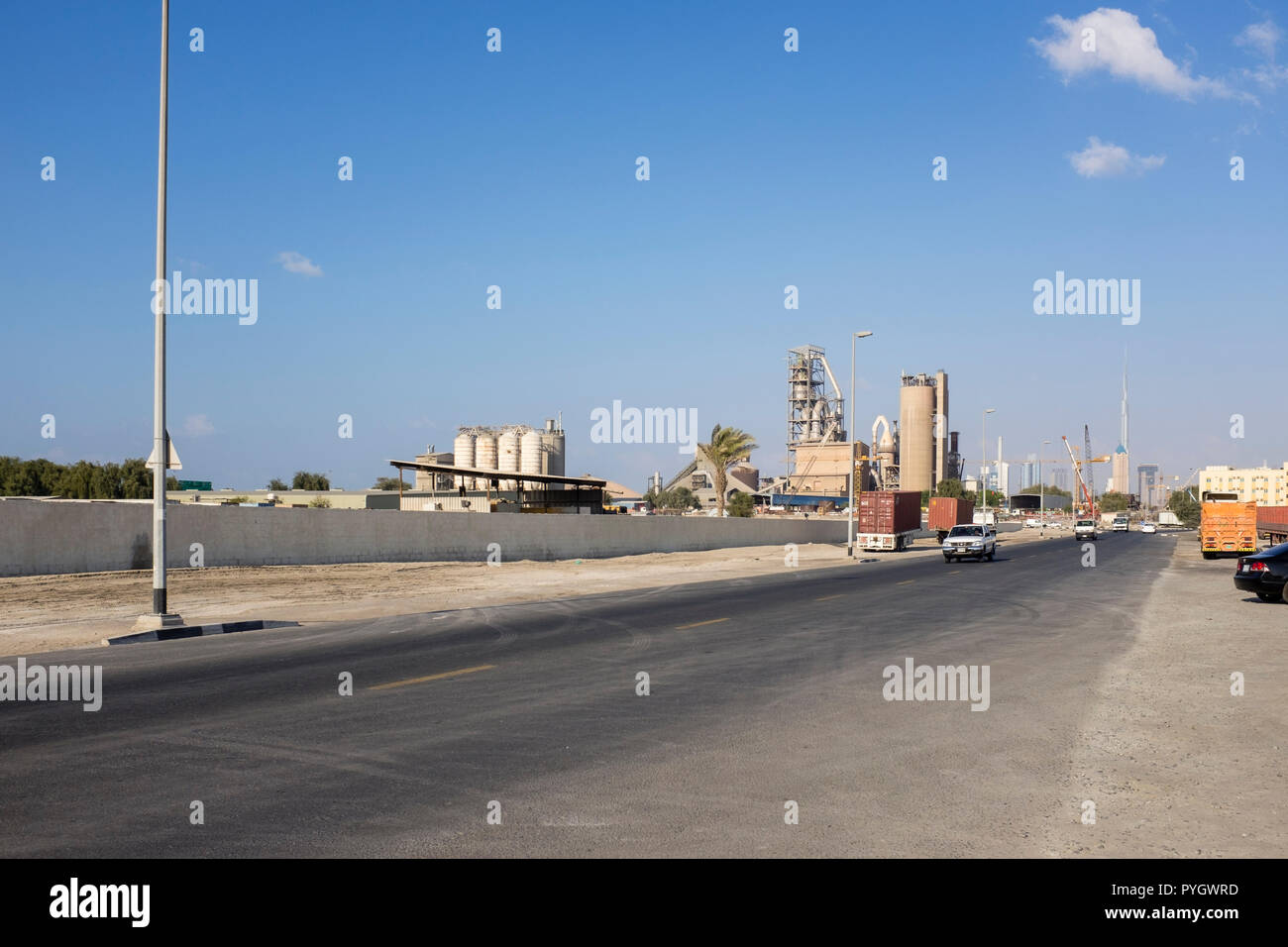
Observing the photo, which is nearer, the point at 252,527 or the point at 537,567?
the point at 252,527

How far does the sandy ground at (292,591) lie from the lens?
1870cm

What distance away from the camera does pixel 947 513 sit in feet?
246

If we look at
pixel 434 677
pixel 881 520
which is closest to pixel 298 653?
pixel 434 677

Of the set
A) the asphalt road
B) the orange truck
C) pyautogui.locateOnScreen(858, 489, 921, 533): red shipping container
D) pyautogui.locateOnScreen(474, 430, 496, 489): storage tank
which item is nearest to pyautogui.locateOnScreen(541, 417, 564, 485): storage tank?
pyautogui.locateOnScreen(474, 430, 496, 489): storage tank

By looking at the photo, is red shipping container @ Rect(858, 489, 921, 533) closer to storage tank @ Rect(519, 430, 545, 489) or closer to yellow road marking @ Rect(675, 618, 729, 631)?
yellow road marking @ Rect(675, 618, 729, 631)

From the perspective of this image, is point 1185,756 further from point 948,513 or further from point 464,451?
point 464,451

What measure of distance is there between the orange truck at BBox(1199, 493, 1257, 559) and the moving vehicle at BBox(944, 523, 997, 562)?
1193cm

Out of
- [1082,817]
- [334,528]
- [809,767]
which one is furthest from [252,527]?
[1082,817]
